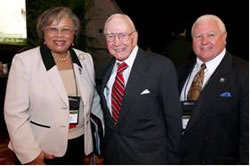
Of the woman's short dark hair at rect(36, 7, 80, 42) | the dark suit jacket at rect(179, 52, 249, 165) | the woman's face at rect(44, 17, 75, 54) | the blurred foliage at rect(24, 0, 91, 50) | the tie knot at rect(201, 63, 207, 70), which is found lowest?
the dark suit jacket at rect(179, 52, 249, 165)

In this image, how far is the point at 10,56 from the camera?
5.39 meters

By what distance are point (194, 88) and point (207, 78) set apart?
3.7 inches

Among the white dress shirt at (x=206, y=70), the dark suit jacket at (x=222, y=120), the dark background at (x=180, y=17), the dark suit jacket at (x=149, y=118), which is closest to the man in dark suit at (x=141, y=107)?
the dark suit jacket at (x=149, y=118)

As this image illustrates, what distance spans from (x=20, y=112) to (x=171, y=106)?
821 mm

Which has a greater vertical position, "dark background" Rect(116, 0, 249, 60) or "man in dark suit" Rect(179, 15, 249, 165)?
"dark background" Rect(116, 0, 249, 60)

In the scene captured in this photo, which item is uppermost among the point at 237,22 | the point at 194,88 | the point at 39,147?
the point at 237,22

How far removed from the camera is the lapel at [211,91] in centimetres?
179

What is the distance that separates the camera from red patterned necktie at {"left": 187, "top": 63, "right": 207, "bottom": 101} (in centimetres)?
191

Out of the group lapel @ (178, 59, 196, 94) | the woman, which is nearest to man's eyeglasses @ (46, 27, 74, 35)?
the woman

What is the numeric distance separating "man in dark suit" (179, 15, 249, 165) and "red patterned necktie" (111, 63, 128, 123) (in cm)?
38

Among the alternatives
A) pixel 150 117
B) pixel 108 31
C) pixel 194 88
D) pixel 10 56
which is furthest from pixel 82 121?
pixel 10 56

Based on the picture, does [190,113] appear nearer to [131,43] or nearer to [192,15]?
[131,43]

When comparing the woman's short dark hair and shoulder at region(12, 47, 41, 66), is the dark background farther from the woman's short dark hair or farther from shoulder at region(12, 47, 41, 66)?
shoulder at region(12, 47, 41, 66)

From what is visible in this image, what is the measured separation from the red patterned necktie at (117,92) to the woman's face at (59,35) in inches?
14.1
